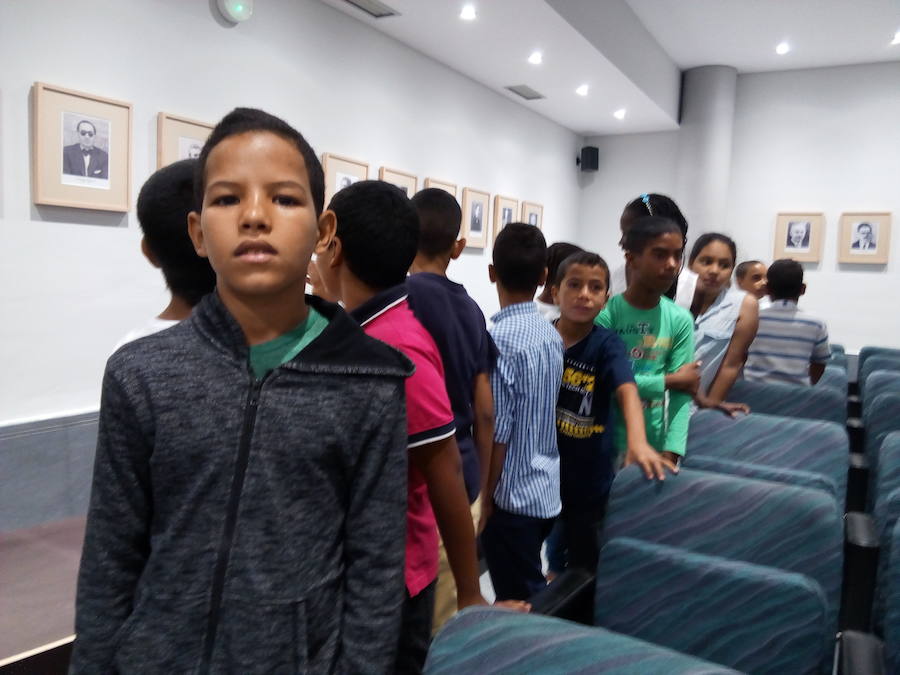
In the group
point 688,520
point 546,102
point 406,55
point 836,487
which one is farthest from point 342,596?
point 546,102

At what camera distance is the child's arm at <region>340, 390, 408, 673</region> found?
3.06ft

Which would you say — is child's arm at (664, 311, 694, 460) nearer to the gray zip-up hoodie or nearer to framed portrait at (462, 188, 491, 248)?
the gray zip-up hoodie

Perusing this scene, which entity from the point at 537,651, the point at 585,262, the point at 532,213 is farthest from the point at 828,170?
the point at 537,651

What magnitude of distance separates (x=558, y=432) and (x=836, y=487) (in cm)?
77

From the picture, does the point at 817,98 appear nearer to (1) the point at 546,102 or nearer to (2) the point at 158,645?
(1) the point at 546,102

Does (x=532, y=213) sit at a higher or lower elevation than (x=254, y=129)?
higher

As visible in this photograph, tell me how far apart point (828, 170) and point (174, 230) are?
7.57 metres

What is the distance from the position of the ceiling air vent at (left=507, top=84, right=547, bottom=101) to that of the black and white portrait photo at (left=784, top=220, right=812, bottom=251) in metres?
3.12

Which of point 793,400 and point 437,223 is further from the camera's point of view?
point 793,400

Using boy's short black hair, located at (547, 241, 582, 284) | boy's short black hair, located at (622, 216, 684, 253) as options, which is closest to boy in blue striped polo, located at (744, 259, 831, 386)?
boy's short black hair, located at (547, 241, 582, 284)

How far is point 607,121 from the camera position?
7613 millimetres

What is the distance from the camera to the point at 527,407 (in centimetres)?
182

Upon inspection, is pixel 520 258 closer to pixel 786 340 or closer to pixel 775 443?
pixel 775 443

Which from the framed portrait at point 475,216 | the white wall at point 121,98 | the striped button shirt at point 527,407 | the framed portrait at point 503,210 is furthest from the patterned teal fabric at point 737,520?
the framed portrait at point 503,210
